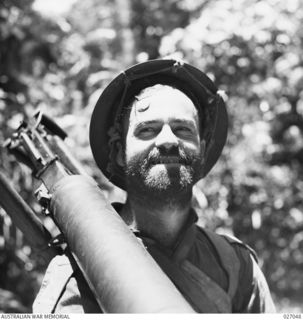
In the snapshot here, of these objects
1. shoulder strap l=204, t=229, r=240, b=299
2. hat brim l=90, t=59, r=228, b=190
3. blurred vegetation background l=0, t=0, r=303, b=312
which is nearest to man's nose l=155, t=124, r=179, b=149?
hat brim l=90, t=59, r=228, b=190

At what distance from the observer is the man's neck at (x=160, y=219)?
2.61 meters

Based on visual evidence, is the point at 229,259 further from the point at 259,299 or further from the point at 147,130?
the point at 147,130

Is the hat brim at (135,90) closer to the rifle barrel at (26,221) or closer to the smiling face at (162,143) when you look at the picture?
the smiling face at (162,143)

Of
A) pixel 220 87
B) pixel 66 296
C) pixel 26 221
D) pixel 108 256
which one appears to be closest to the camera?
pixel 108 256

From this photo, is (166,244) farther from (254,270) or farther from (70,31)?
(70,31)

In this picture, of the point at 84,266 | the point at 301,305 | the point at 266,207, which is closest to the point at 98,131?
the point at 84,266

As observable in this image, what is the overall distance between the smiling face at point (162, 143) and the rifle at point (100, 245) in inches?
10.3

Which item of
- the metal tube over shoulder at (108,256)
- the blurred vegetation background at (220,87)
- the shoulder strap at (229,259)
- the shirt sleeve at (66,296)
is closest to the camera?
the metal tube over shoulder at (108,256)

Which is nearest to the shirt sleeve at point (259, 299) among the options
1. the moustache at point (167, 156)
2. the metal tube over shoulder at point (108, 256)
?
the moustache at point (167, 156)

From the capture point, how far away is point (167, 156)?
2.49 metres

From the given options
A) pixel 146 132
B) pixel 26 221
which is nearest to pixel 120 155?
pixel 146 132

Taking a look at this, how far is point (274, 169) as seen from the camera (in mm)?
5078

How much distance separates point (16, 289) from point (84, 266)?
10.1 ft

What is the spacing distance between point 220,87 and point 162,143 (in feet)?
8.61
